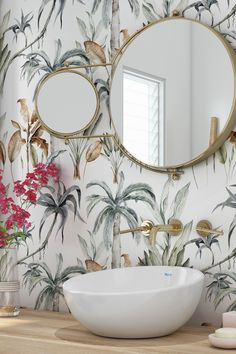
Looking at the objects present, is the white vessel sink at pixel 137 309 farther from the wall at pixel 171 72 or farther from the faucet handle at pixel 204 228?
the wall at pixel 171 72

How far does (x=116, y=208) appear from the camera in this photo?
2.79 meters

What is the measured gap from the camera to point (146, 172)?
2.71 m

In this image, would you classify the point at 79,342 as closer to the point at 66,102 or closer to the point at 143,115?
the point at 143,115

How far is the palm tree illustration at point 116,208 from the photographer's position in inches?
107

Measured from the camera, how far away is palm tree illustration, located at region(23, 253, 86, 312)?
9.55ft

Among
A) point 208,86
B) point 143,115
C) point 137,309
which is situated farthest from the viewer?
point 143,115

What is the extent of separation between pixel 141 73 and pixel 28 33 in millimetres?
687

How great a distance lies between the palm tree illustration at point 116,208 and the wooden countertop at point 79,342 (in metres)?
0.39

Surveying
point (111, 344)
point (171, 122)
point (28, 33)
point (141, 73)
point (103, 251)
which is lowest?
point (111, 344)

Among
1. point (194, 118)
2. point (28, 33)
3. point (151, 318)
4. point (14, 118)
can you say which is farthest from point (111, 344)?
point (28, 33)

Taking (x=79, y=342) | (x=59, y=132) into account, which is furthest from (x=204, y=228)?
(x=59, y=132)

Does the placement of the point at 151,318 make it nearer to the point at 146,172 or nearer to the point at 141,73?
the point at 146,172

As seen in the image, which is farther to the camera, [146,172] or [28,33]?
[28,33]

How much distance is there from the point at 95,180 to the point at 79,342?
0.82m
